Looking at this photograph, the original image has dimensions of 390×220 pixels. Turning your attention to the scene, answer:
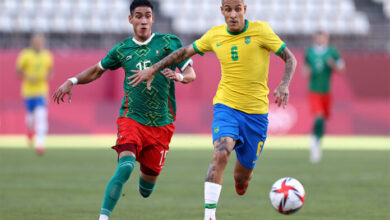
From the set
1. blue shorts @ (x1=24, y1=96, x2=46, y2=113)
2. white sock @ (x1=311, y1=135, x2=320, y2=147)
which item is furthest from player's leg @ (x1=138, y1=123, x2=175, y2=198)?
blue shorts @ (x1=24, y1=96, x2=46, y2=113)

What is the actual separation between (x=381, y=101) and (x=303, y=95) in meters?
3.22

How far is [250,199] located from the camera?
9180 mm

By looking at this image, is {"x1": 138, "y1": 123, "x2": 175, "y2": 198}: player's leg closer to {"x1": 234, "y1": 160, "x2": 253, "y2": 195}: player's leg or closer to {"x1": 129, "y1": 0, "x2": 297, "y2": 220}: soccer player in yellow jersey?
{"x1": 129, "y1": 0, "x2": 297, "y2": 220}: soccer player in yellow jersey

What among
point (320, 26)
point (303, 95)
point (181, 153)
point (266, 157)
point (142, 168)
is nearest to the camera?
point (142, 168)

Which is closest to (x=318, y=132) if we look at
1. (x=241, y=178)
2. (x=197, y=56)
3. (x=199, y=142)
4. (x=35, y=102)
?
(x=35, y=102)

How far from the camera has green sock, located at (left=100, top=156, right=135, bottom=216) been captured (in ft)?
20.4

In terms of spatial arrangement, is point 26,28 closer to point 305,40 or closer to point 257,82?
point 305,40

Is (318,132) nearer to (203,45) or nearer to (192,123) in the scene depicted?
(203,45)

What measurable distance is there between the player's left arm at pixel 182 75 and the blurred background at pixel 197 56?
16982 mm

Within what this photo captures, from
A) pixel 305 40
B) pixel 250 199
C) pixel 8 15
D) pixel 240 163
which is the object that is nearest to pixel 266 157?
pixel 250 199

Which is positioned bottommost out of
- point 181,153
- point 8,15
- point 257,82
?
point 181,153

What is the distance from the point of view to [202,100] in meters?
26.5

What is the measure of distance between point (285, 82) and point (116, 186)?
1876 millimetres

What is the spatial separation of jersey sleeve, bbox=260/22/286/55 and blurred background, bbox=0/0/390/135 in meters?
17.1
